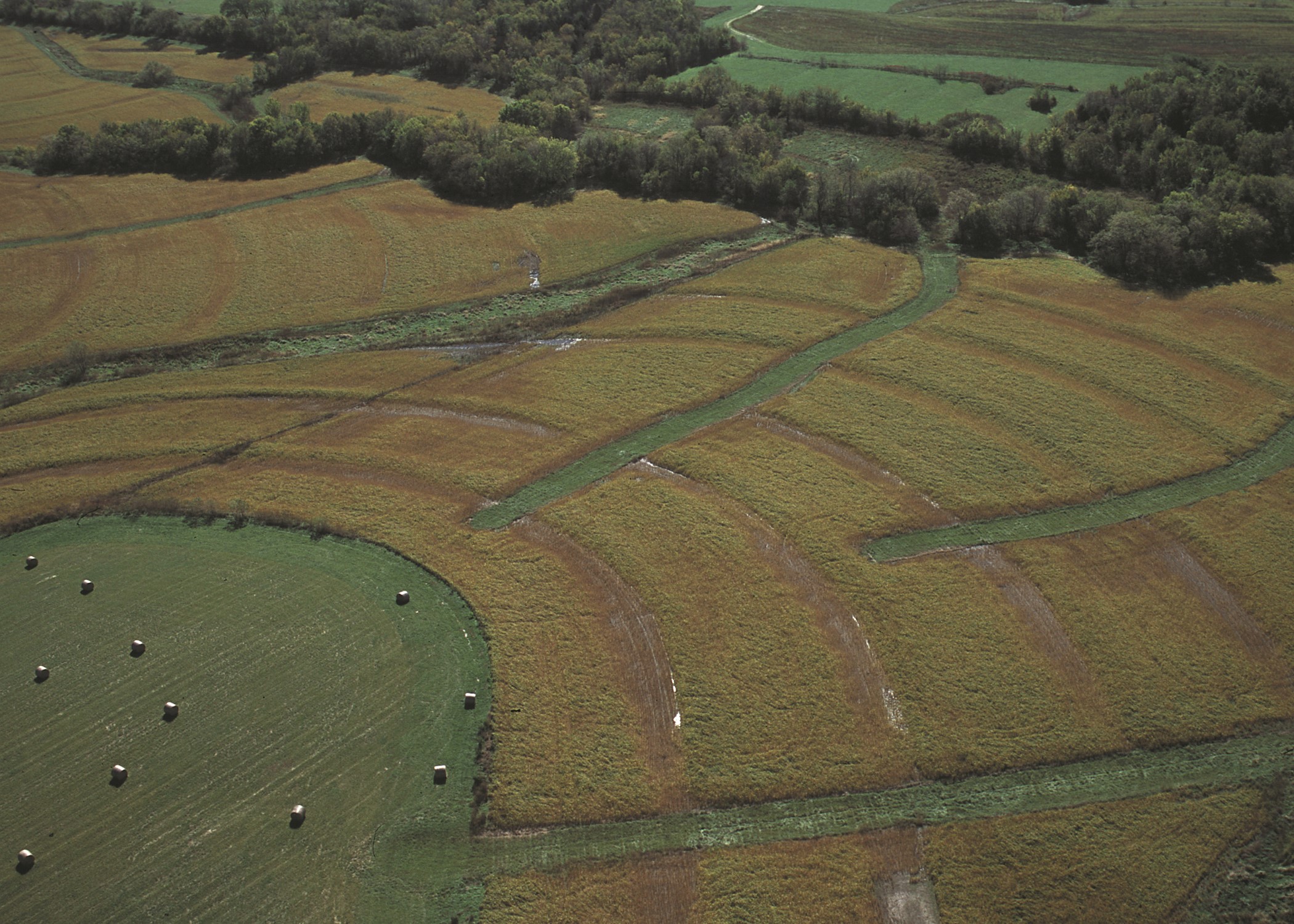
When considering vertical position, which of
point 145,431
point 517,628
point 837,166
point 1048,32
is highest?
point 1048,32

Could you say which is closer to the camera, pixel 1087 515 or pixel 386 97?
pixel 1087 515

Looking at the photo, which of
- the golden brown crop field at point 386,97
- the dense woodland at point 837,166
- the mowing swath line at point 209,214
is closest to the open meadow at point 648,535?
the dense woodland at point 837,166

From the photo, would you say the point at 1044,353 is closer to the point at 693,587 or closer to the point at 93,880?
the point at 693,587

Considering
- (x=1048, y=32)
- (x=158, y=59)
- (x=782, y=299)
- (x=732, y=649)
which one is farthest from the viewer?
(x=158, y=59)

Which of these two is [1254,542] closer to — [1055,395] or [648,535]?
[1055,395]

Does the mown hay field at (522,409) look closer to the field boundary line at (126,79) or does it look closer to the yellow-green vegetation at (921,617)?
the yellow-green vegetation at (921,617)

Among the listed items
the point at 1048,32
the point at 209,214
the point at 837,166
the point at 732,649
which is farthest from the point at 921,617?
the point at 1048,32
